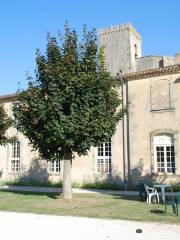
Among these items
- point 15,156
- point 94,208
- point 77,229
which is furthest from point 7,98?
point 77,229

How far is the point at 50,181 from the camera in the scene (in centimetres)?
2406

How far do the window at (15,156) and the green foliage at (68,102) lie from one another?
36.8 feet

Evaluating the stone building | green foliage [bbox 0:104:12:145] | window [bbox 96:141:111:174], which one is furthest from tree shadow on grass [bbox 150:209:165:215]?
green foliage [bbox 0:104:12:145]

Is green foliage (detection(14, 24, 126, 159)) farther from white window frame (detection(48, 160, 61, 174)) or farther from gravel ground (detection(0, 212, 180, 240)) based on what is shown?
white window frame (detection(48, 160, 61, 174))

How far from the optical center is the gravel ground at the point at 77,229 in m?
8.21

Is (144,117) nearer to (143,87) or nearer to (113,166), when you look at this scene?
(143,87)

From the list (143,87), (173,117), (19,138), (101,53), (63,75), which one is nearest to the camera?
(63,75)

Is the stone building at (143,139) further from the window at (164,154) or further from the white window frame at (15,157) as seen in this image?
the white window frame at (15,157)

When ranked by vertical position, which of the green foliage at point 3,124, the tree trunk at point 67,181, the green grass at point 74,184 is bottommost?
the green grass at point 74,184

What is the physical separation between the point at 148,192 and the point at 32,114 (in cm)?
547

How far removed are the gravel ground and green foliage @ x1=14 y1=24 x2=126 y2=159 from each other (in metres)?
3.95

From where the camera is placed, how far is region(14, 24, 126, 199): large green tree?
13961mm

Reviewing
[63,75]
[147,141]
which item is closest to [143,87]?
[147,141]

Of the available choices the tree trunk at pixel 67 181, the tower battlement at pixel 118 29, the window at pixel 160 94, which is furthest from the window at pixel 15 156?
the tower battlement at pixel 118 29
